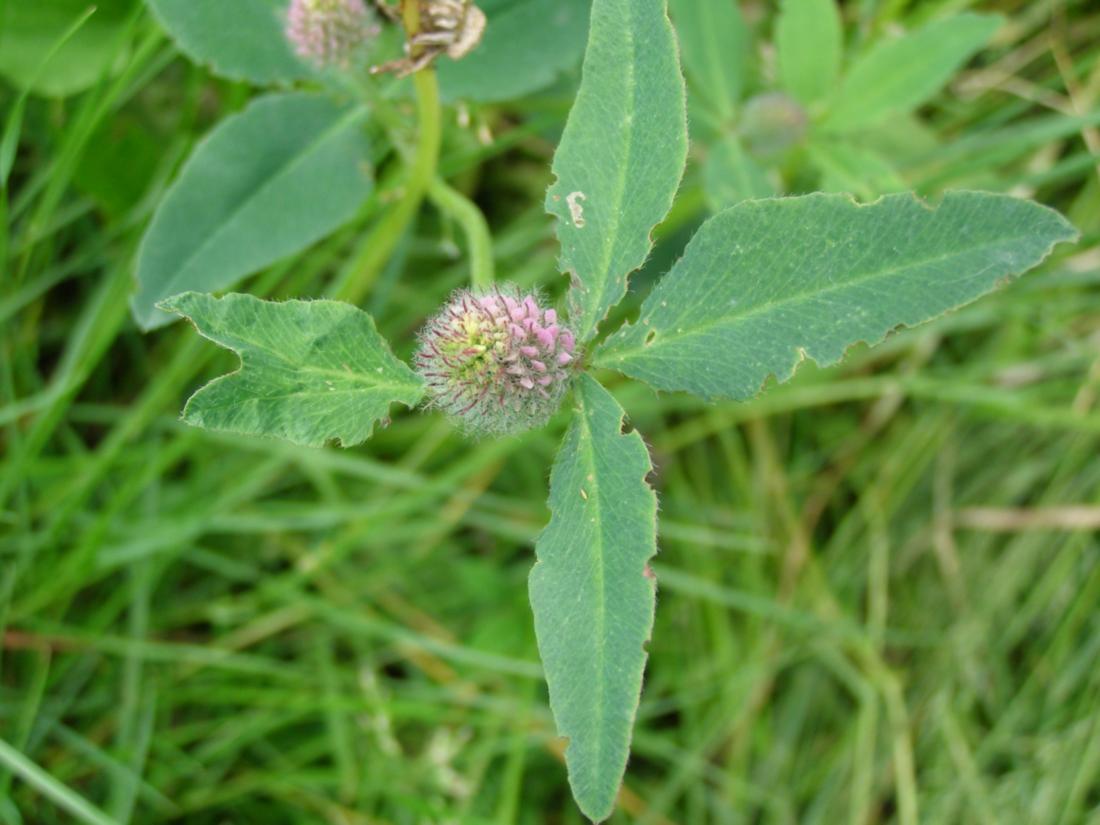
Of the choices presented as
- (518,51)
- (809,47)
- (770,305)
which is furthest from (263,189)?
(809,47)

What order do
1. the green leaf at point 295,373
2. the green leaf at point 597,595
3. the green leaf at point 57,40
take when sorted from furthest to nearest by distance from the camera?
the green leaf at point 57,40, the green leaf at point 295,373, the green leaf at point 597,595

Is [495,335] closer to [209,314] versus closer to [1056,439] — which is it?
[209,314]

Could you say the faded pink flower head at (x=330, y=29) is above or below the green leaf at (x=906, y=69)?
above

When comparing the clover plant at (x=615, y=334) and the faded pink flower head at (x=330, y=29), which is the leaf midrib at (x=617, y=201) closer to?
the clover plant at (x=615, y=334)

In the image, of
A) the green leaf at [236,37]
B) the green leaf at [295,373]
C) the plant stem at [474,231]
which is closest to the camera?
the green leaf at [295,373]

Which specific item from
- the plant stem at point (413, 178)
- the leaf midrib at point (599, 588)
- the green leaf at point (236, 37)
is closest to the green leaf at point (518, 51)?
the plant stem at point (413, 178)

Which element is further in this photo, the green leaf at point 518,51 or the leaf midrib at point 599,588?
the green leaf at point 518,51

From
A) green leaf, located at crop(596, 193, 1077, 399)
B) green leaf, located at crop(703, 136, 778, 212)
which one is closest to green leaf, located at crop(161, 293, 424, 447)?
green leaf, located at crop(596, 193, 1077, 399)
